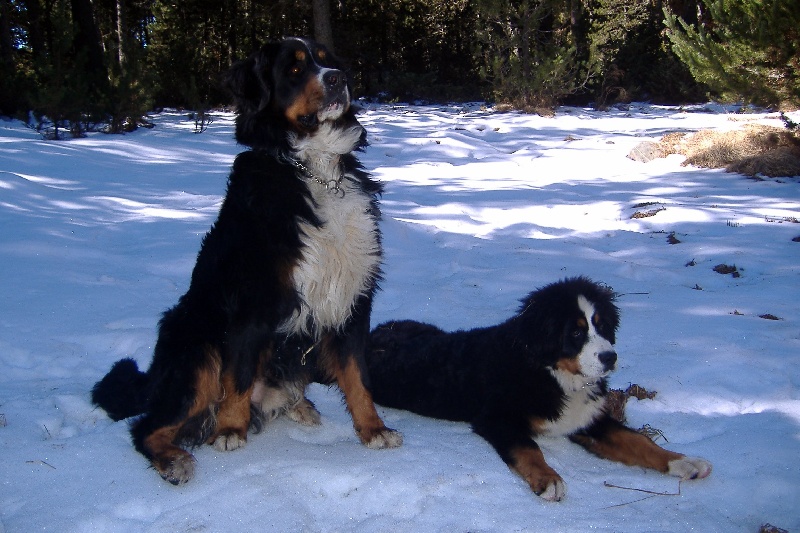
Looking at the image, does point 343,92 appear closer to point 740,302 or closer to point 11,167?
point 740,302

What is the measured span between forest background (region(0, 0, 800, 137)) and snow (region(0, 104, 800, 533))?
55.7 inches

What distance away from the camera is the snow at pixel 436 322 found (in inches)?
104

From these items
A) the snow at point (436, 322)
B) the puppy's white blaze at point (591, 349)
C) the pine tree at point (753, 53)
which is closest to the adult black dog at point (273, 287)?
the snow at point (436, 322)

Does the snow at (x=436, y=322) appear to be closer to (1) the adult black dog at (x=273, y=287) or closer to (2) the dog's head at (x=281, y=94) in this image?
(1) the adult black dog at (x=273, y=287)

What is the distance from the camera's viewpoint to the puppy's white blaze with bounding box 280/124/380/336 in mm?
3010

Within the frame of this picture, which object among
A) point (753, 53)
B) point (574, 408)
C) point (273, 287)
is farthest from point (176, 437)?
point (753, 53)

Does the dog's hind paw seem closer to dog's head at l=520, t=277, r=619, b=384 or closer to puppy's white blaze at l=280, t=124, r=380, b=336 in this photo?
dog's head at l=520, t=277, r=619, b=384

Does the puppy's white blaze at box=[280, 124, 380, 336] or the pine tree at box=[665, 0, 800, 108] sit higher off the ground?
the pine tree at box=[665, 0, 800, 108]

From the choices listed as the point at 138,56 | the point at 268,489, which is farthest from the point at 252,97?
the point at 138,56

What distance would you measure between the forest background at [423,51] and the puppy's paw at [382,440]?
1861 mm

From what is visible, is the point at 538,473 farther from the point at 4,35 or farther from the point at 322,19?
the point at 4,35

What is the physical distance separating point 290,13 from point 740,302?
17396mm

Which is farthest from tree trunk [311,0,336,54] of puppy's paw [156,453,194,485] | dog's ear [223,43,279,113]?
puppy's paw [156,453,194,485]

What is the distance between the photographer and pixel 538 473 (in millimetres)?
2797
